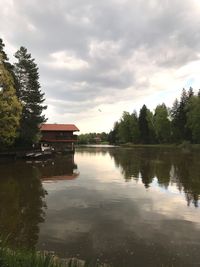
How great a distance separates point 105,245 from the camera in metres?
9.37

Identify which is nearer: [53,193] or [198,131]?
[53,193]

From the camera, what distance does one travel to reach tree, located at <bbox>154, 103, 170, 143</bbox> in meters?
105

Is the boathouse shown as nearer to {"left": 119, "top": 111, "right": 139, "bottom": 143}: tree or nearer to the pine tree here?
the pine tree

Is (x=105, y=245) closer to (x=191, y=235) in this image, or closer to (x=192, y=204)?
(x=191, y=235)

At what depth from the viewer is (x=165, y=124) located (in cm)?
10481

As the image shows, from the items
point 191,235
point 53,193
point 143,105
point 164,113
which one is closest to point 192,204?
point 191,235

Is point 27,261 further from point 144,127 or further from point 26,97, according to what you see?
point 144,127

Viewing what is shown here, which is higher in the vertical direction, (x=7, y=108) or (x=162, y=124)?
(x=162, y=124)

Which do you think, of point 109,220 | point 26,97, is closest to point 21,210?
point 109,220

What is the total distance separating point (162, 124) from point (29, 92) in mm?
64633

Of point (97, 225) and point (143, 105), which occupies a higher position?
point (143, 105)

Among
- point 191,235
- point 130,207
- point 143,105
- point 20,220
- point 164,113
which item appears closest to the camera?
point 191,235

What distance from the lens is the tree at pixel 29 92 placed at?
49.1 metres

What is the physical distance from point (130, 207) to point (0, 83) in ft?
85.8
